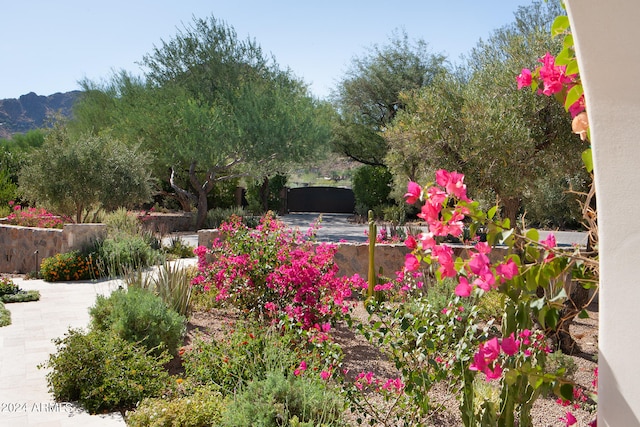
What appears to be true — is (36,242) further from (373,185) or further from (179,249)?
(373,185)

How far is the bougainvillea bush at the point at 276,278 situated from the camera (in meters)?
6.19

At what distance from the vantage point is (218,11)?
21672 millimetres

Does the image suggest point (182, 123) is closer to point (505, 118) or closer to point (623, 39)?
point (505, 118)

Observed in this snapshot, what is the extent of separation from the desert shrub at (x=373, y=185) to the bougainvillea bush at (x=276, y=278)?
18.6 meters

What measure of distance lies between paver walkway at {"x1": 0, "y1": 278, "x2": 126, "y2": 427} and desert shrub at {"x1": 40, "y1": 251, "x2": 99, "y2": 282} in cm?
45

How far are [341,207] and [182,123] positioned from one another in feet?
49.1

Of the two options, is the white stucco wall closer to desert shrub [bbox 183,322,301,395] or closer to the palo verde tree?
desert shrub [bbox 183,322,301,395]

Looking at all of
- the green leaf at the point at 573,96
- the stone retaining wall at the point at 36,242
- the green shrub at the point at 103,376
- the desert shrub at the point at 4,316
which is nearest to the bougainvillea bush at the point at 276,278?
the green shrub at the point at 103,376

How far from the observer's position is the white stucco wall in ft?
4.56

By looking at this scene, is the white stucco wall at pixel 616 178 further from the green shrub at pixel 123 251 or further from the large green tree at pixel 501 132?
the green shrub at pixel 123 251

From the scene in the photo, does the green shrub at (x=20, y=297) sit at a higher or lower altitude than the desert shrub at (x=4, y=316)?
higher

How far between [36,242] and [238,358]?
984 centimetres

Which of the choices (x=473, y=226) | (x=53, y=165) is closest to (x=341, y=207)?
(x=53, y=165)

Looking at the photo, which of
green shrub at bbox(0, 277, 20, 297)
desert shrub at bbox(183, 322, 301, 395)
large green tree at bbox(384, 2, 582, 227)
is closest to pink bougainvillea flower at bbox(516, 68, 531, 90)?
desert shrub at bbox(183, 322, 301, 395)
